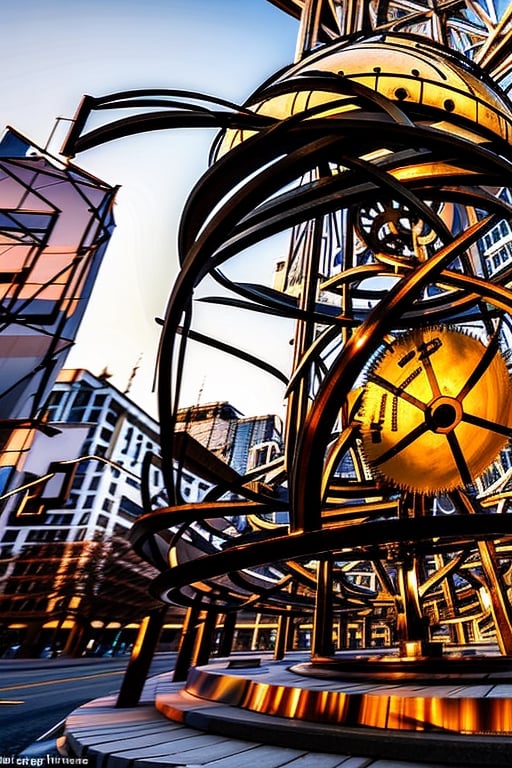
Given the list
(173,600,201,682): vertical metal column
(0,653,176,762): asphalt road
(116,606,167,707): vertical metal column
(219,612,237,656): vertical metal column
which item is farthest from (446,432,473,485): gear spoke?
(219,612,237,656): vertical metal column

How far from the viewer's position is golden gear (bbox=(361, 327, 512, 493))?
3670 mm

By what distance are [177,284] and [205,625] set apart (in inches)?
206

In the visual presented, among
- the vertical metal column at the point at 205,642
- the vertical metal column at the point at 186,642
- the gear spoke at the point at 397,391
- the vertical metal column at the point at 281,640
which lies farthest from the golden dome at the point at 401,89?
the vertical metal column at the point at 281,640

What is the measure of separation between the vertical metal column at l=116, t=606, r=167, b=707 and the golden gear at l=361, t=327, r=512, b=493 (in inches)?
96.7

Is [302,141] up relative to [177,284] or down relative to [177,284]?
up

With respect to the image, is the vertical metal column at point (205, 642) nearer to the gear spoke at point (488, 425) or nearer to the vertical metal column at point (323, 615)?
the vertical metal column at point (323, 615)

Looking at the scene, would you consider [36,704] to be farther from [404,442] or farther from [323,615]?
[404,442]

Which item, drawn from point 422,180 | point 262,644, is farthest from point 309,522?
point 262,644

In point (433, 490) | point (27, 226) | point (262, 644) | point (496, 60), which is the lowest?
point (262, 644)

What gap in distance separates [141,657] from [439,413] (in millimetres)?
3432

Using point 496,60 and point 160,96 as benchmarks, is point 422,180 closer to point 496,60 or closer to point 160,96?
point 160,96

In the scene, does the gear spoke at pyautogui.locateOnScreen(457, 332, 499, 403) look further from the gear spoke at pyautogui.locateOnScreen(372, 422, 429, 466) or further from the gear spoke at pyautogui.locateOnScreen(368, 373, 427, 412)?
the gear spoke at pyautogui.locateOnScreen(372, 422, 429, 466)

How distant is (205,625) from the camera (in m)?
5.71

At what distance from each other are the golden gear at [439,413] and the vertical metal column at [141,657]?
96.7 inches
